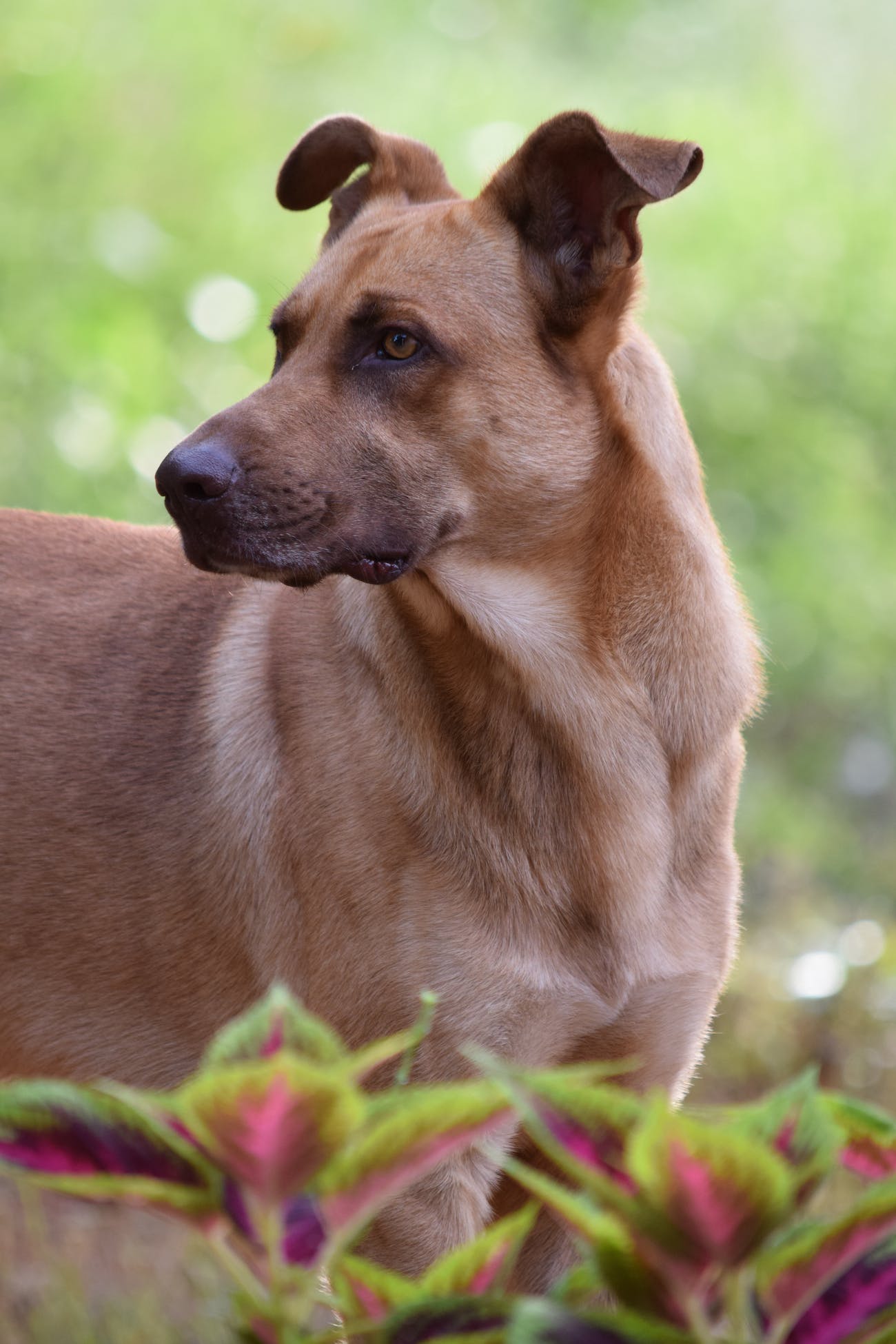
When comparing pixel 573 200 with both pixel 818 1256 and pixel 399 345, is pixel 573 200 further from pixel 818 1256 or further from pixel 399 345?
pixel 818 1256

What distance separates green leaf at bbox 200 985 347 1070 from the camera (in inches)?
30.8

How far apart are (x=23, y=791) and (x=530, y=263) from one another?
1400 mm

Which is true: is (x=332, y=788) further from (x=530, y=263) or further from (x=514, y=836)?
(x=530, y=263)

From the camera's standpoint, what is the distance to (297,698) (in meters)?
2.76

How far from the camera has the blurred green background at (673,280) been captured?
580 centimetres

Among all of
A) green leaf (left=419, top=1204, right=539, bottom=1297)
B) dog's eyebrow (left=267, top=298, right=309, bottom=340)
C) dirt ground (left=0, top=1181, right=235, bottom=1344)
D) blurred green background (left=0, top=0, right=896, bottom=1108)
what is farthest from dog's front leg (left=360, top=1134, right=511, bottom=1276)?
blurred green background (left=0, top=0, right=896, bottom=1108)

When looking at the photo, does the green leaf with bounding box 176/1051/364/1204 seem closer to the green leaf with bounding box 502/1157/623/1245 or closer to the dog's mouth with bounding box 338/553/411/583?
the green leaf with bounding box 502/1157/623/1245

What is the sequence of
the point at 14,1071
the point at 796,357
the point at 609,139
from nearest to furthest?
1. the point at 609,139
2. the point at 14,1071
3. the point at 796,357

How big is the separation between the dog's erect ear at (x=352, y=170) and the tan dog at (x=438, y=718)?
0.87 feet

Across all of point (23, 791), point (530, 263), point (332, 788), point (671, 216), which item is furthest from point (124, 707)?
point (671, 216)

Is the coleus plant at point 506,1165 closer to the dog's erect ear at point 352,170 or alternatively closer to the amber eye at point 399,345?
the amber eye at point 399,345

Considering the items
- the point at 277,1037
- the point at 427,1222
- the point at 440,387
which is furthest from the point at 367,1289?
the point at 440,387

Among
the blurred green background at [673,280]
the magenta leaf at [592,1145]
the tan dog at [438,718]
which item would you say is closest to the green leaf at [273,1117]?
the magenta leaf at [592,1145]

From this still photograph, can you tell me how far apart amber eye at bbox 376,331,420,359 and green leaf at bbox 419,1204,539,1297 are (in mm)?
1925
